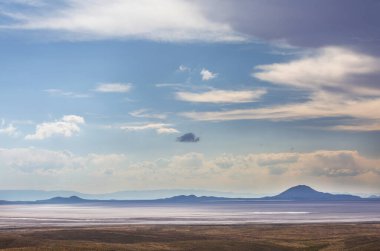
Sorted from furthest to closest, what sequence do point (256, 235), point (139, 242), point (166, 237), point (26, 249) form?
point (256, 235) < point (166, 237) < point (139, 242) < point (26, 249)

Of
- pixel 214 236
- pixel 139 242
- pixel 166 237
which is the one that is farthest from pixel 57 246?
pixel 214 236

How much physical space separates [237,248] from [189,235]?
93.3 feet

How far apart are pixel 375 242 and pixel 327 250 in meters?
12.7

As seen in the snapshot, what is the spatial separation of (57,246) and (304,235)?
69.8 metres

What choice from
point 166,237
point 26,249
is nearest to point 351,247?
point 166,237

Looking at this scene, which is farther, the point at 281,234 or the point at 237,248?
the point at 281,234

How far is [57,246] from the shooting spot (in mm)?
113188

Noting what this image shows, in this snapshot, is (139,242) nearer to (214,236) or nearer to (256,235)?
(214,236)

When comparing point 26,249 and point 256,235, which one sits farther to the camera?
point 256,235

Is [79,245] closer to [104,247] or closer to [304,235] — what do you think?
[104,247]

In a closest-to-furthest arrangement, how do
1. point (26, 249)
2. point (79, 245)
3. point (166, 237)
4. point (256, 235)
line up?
point (26, 249)
point (79, 245)
point (166, 237)
point (256, 235)

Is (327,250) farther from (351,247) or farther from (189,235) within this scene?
(189,235)

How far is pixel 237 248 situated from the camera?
12175 centimetres

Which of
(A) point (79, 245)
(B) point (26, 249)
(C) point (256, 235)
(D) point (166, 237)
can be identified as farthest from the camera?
(C) point (256, 235)
